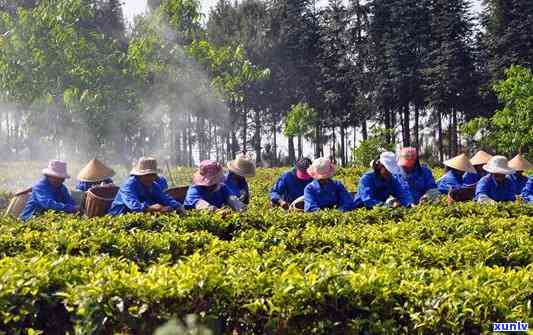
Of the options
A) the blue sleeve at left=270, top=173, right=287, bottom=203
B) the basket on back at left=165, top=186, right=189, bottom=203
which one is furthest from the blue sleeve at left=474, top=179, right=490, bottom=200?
the basket on back at left=165, top=186, right=189, bottom=203

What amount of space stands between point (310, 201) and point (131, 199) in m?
2.32

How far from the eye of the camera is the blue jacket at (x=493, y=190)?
866 cm

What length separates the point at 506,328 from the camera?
9.21 ft

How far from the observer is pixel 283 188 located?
9.27m

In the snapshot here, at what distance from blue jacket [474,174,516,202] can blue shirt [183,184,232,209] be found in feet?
Result: 12.3

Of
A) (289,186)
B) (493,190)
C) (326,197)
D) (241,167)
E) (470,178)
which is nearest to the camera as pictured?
(326,197)

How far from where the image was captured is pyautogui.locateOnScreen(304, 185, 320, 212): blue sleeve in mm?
7660

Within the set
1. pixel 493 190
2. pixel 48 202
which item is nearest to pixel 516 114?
pixel 493 190

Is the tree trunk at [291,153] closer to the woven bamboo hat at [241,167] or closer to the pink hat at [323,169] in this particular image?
the woven bamboo hat at [241,167]

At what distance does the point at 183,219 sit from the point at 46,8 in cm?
951

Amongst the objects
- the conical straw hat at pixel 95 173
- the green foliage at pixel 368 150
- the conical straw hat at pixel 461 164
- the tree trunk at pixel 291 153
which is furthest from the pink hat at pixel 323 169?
the tree trunk at pixel 291 153

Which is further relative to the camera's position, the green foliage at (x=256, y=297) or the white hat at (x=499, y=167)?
the white hat at (x=499, y=167)

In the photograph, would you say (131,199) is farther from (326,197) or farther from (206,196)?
(326,197)

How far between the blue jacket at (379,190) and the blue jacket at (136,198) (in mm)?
2481
